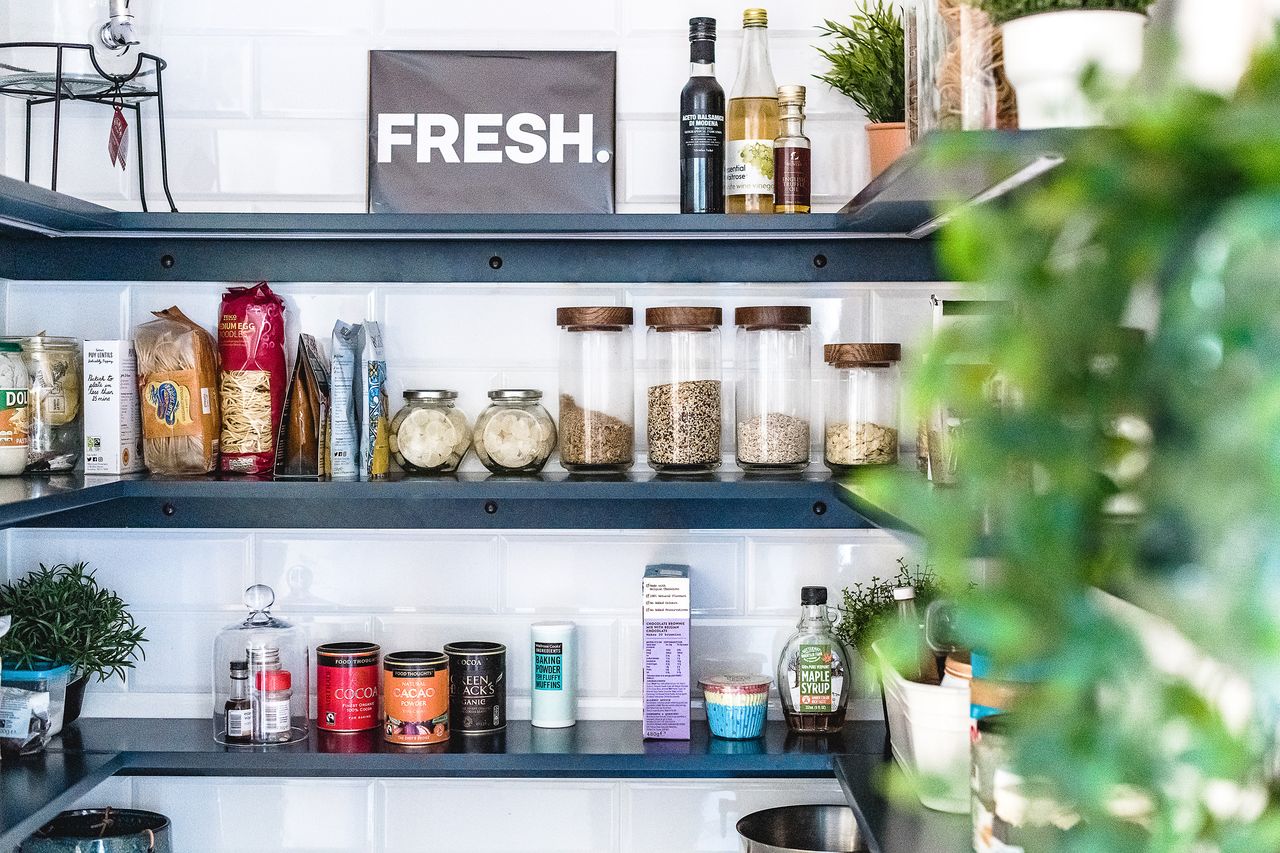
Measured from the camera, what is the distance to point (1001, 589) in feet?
1.40

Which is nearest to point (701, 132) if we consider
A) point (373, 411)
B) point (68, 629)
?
point (373, 411)

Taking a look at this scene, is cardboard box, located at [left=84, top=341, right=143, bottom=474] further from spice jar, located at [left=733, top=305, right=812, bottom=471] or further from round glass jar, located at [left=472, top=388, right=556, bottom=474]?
spice jar, located at [left=733, top=305, right=812, bottom=471]

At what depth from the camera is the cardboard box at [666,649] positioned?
174 centimetres

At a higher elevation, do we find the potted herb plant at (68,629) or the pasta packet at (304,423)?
the pasta packet at (304,423)

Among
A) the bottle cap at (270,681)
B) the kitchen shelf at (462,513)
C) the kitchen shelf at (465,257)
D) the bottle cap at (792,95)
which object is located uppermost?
the bottle cap at (792,95)

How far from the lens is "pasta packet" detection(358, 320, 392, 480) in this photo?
175 cm

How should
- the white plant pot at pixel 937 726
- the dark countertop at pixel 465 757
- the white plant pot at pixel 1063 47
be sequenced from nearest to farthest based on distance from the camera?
the white plant pot at pixel 1063 47, the white plant pot at pixel 937 726, the dark countertop at pixel 465 757

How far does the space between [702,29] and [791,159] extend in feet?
0.69

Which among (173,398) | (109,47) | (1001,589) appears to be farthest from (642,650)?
(1001,589)

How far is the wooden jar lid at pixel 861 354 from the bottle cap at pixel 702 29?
17.4 inches

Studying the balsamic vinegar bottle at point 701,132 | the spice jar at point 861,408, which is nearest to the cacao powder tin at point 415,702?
the spice jar at point 861,408

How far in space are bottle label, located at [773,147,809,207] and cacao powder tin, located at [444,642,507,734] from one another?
732mm

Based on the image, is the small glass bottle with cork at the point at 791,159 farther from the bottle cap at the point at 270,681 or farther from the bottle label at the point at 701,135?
the bottle cap at the point at 270,681

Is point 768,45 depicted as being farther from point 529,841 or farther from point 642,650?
point 529,841
